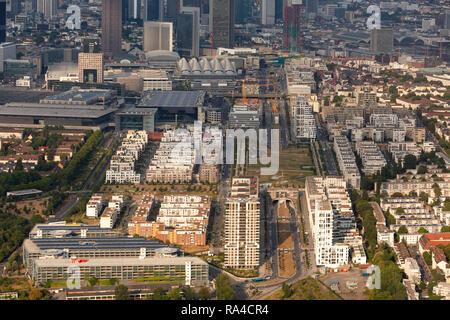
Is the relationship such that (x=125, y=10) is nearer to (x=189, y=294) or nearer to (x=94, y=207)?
(x=94, y=207)

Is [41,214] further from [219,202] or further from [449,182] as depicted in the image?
[449,182]

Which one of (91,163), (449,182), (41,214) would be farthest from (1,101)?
(449,182)

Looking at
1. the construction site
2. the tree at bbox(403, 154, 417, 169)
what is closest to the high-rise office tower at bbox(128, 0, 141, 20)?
the tree at bbox(403, 154, 417, 169)

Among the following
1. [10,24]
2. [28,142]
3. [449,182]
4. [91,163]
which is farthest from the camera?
[10,24]

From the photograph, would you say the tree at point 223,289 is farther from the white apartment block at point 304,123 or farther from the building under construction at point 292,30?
the building under construction at point 292,30

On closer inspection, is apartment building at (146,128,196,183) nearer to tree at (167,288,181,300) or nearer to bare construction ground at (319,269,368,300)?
bare construction ground at (319,269,368,300)

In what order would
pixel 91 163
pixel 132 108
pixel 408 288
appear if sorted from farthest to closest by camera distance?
pixel 132 108 < pixel 91 163 < pixel 408 288
